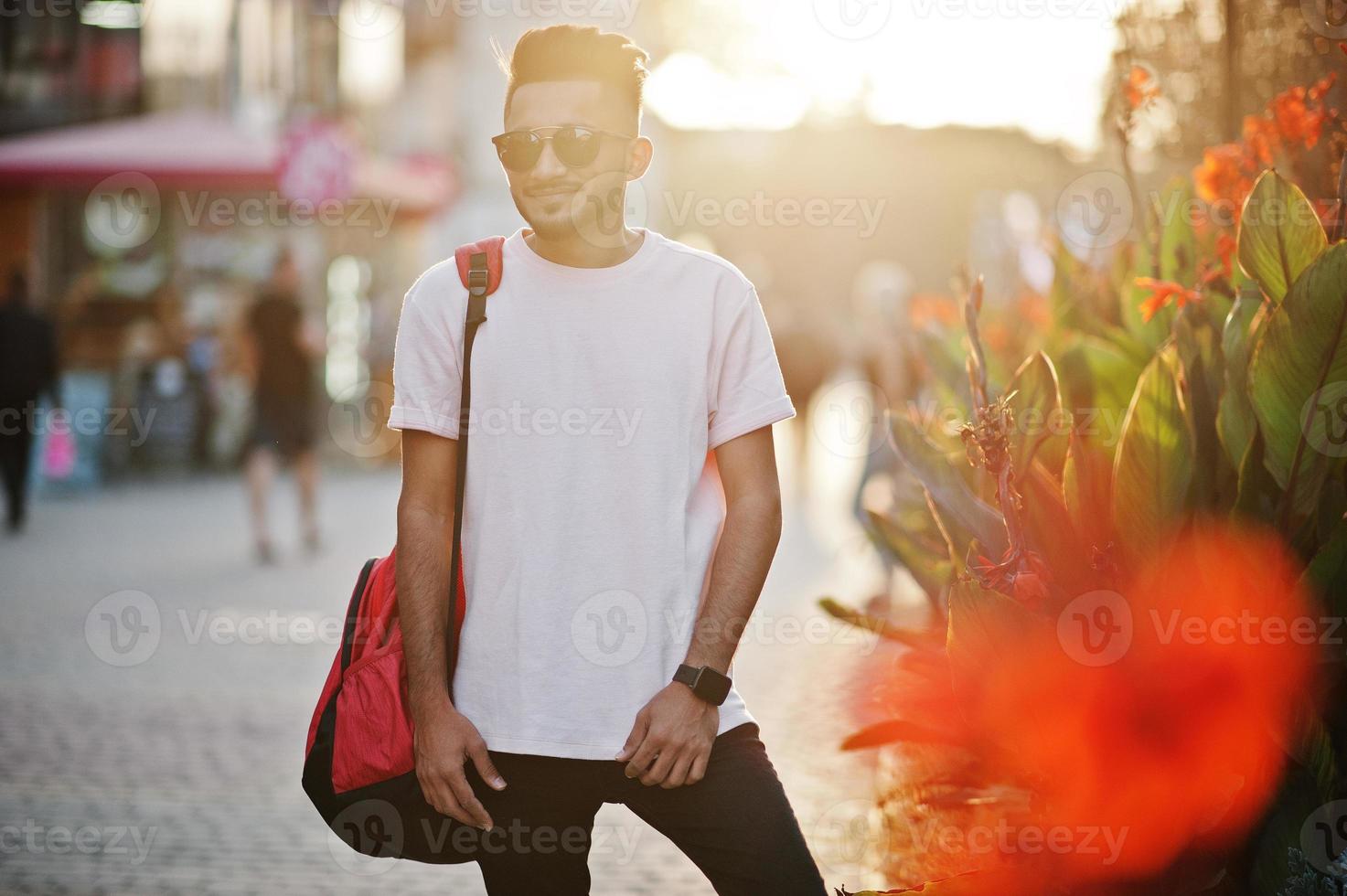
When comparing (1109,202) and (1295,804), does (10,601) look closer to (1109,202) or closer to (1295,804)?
(1109,202)

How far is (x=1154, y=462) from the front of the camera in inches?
117

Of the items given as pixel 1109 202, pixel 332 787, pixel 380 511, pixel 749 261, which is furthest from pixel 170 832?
pixel 749 261

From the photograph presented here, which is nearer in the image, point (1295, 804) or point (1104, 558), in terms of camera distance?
point (1295, 804)

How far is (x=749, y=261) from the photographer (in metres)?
16.3

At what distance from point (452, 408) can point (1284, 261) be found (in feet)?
5.48

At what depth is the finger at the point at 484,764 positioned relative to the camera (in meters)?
2.46

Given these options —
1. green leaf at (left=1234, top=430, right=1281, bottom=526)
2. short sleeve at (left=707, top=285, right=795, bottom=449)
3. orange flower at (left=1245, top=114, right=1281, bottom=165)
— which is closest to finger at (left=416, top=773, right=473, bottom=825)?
short sleeve at (left=707, top=285, right=795, bottom=449)
